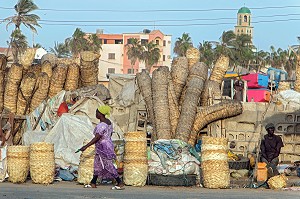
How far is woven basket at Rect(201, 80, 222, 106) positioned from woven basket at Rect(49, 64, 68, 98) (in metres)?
4.14

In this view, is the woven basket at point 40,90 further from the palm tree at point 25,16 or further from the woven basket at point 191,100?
the palm tree at point 25,16

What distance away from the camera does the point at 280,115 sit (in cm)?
1983

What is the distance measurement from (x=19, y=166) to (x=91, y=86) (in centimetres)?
672

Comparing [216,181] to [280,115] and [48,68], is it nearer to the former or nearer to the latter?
[280,115]

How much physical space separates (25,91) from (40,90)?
17.1 inches

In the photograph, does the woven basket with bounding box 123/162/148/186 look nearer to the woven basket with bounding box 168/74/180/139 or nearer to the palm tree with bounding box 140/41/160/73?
the woven basket with bounding box 168/74/180/139

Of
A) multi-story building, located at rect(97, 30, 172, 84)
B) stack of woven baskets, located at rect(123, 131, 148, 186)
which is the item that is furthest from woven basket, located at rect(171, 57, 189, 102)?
multi-story building, located at rect(97, 30, 172, 84)

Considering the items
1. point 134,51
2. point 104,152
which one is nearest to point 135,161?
point 104,152

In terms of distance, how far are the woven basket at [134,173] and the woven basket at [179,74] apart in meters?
5.58

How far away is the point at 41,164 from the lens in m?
15.3

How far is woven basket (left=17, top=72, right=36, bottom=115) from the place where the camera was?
21531mm

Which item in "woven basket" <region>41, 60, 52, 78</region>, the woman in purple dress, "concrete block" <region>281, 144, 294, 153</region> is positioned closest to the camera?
the woman in purple dress

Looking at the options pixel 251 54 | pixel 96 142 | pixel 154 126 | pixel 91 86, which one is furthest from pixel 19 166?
pixel 251 54

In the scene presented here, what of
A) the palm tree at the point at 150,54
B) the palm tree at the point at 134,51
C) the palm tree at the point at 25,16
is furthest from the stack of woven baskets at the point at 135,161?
the palm tree at the point at 134,51
